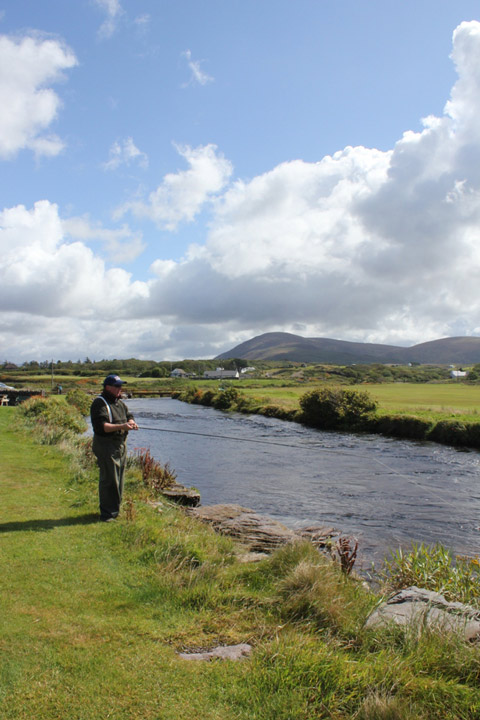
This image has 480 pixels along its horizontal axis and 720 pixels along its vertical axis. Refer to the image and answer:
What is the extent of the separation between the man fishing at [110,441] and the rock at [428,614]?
5050 millimetres

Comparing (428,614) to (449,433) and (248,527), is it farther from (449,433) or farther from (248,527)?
(449,433)

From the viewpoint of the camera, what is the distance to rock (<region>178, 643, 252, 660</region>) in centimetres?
463

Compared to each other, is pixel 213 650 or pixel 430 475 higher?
pixel 213 650

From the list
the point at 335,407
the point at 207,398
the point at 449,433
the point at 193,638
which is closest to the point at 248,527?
the point at 193,638

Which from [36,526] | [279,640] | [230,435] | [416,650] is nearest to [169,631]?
[279,640]

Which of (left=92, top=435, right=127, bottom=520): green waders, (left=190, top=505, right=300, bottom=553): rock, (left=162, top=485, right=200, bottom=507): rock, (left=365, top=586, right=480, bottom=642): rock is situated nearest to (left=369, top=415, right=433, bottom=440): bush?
(left=162, top=485, right=200, bottom=507): rock

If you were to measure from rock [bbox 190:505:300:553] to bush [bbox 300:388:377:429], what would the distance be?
91.9ft

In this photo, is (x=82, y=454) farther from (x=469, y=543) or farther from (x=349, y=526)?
(x=469, y=543)

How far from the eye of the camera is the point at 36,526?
837cm

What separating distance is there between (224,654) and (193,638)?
0.44 m

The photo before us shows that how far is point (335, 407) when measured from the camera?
41.0 m

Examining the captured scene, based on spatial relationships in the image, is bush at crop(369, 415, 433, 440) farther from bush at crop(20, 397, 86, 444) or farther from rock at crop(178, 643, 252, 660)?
rock at crop(178, 643, 252, 660)


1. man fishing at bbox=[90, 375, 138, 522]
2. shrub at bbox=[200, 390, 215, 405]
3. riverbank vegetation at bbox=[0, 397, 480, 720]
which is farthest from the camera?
shrub at bbox=[200, 390, 215, 405]

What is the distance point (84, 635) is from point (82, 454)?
1216cm
